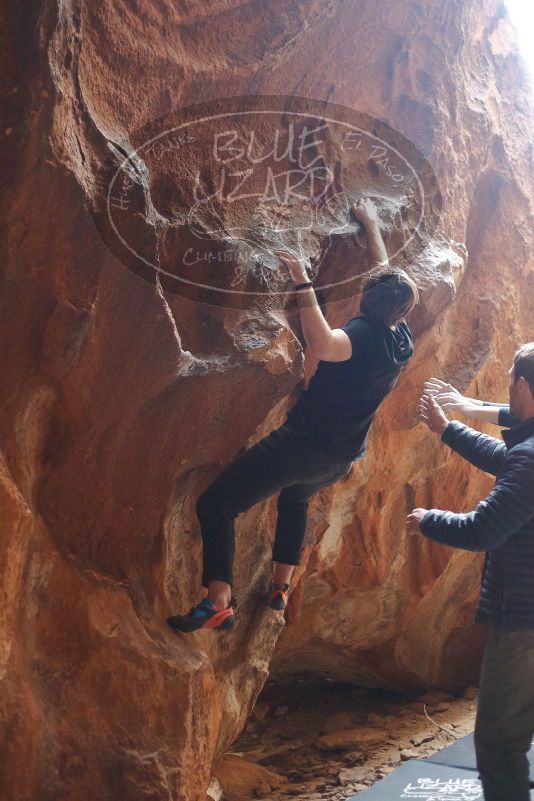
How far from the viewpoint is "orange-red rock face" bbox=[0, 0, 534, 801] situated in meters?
2.33

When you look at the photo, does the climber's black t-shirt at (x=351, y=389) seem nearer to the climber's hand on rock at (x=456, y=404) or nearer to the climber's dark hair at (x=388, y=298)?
the climber's dark hair at (x=388, y=298)

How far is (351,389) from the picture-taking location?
280 centimetres

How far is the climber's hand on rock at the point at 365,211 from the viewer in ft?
10.5

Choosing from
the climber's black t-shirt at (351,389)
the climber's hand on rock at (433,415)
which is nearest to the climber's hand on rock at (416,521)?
the climber's black t-shirt at (351,389)

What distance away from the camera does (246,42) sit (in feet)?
9.75

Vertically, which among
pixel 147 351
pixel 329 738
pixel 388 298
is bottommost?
pixel 329 738

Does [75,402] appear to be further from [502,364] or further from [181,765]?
[502,364]

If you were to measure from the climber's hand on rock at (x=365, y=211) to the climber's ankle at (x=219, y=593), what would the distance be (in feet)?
5.02

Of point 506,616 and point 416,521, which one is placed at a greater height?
point 416,521

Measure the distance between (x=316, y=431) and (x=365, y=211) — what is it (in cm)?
98

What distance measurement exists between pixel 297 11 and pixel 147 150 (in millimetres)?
923

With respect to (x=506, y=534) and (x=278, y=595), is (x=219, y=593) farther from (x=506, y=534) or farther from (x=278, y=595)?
(x=506, y=534)

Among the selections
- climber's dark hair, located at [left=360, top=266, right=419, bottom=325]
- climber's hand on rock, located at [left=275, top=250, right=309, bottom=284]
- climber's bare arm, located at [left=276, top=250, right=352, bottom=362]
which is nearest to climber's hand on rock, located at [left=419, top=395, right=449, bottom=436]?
climber's dark hair, located at [left=360, top=266, right=419, bottom=325]

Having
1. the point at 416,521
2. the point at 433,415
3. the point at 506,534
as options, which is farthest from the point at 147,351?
the point at 506,534
